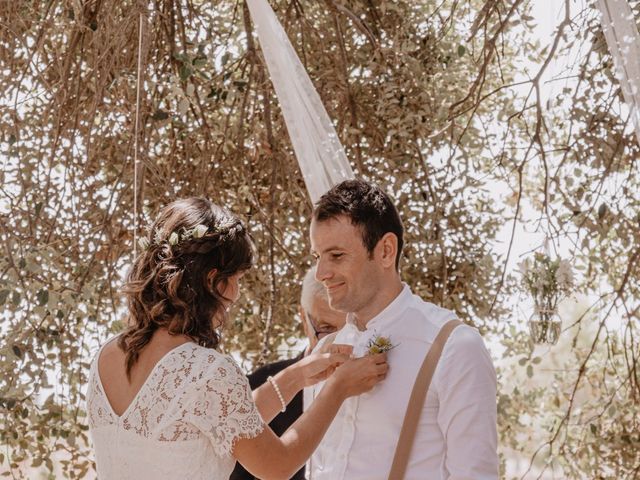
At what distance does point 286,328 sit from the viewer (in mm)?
4750

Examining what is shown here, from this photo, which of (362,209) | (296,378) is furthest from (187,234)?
(296,378)

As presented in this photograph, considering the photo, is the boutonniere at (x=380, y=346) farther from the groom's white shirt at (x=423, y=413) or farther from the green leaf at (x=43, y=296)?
the green leaf at (x=43, y=296)

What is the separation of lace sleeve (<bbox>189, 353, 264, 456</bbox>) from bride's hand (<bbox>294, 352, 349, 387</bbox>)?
27 centimetres

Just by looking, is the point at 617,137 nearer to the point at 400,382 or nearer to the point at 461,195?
the point at 461,195

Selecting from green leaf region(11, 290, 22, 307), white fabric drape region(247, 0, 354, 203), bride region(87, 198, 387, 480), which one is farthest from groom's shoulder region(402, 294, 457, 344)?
green leaf region(11, 290, 22, 307)

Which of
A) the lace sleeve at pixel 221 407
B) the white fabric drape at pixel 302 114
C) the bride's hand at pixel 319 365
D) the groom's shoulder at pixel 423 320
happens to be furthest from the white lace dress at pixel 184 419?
the white fabric drape at pixel 302 114

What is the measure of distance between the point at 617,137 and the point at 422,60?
103cm

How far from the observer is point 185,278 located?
204 cm

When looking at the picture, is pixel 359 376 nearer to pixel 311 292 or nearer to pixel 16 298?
pixel 311 292

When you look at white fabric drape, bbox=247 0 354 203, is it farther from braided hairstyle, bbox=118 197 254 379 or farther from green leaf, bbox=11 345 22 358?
green leaf, bbox=11 345 22 358

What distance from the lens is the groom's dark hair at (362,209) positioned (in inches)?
84.7

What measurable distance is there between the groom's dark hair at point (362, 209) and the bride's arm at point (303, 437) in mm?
279

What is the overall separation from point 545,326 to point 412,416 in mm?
1341

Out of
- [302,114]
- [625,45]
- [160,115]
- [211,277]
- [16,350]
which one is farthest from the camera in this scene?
[160,115]
